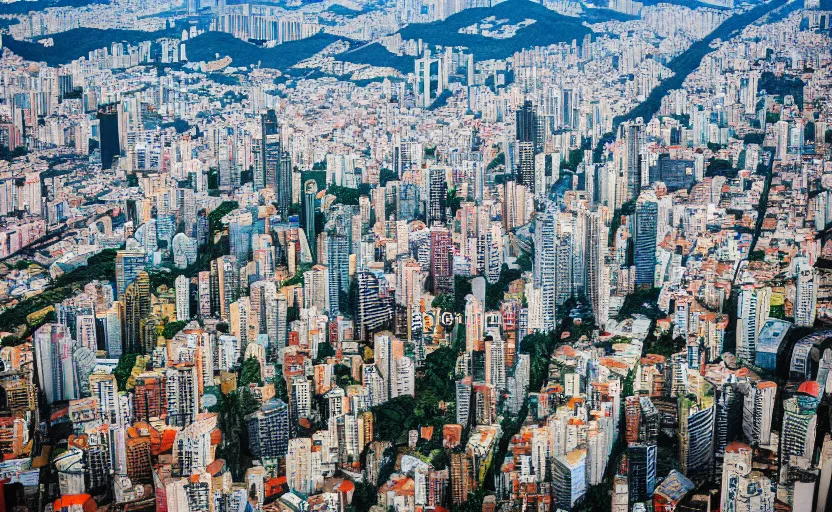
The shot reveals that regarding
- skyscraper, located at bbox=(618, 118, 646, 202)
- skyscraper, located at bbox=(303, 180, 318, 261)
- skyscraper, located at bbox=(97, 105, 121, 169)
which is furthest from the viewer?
skyscraper, located at bbox=(97, 105, 121, 169)

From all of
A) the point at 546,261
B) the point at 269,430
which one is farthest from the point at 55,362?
the point at 546,261

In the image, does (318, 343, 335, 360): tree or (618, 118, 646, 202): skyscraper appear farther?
(618, 118, 646, 202): skyscraper

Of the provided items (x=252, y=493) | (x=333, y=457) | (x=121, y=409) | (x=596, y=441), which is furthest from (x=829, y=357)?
(x=121, y=409)

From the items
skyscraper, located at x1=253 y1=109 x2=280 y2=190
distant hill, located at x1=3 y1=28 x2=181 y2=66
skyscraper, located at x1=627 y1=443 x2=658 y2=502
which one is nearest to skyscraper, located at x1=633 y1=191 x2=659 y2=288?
skyscraper, located at x1=627 y1=443 x2=658 y2=502

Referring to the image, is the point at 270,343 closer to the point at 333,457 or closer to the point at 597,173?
the point at 333,457

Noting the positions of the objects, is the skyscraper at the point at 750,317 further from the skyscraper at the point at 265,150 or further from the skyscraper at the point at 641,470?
the skyscraper at the point at 265,150

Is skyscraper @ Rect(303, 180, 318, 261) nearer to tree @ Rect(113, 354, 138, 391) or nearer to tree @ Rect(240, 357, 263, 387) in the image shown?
tree @ Rect(240, 357, 263, 387)
